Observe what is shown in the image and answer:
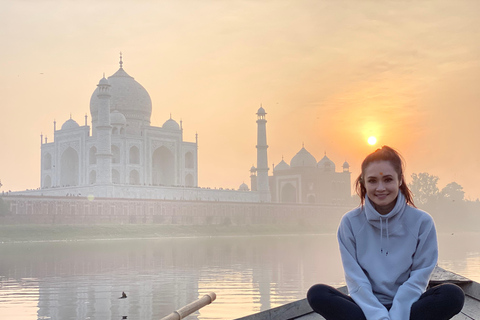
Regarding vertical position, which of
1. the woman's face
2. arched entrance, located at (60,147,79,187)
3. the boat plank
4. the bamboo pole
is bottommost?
the bamboo pole

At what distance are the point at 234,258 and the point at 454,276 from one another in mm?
13585

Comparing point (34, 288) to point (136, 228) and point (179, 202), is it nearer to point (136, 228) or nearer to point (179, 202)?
point (136, 228)

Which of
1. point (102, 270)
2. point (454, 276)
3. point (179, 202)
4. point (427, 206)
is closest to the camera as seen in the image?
point (454, 276)

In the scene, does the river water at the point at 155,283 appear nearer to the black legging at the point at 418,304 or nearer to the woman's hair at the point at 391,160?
the black legging at the point at 418,304

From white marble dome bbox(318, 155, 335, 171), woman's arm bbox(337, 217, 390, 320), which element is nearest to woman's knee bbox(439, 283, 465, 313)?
woman's arm bbox(337, 217, 390, 320)

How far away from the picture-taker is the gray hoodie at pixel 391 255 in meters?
3.29

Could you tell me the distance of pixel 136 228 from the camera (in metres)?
36.5

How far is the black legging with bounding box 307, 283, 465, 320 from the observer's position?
10.5ft

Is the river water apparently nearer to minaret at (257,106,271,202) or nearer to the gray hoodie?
the gray hoodie

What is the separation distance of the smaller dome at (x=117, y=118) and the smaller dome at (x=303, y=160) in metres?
21.4

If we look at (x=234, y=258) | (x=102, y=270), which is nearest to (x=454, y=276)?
(x=102, y=270)

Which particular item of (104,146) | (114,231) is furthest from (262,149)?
(114,231)

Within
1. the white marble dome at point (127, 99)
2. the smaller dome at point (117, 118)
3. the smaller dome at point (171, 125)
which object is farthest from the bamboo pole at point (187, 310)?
the smaller dome at point (171, 125)

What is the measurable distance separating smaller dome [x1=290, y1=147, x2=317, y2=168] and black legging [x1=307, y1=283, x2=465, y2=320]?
60.2 meters
